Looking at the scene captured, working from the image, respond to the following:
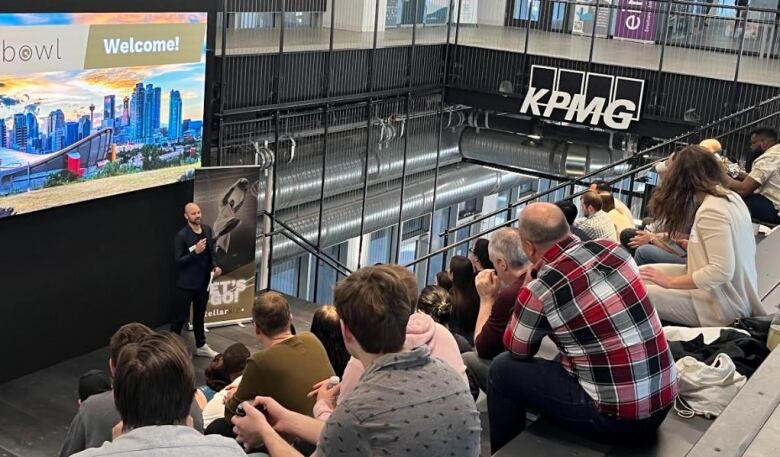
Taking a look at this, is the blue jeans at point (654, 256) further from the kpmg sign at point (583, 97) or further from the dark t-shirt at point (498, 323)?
the kpmg sign at point (583, 97)

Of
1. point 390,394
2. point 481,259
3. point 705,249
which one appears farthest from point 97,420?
point 705,249

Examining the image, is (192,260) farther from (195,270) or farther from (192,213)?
(192,213)

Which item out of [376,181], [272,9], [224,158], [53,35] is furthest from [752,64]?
[53,35]

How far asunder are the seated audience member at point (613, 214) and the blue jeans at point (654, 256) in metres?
1.30

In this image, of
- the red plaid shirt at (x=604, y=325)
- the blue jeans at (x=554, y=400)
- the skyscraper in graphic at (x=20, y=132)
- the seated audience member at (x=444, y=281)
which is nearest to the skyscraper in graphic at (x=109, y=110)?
the skyscraper in graphic at (x=20, y=132)

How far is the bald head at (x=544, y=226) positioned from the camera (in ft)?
11.3

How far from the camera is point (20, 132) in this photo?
6902mm

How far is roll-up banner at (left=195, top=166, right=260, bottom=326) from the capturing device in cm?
852

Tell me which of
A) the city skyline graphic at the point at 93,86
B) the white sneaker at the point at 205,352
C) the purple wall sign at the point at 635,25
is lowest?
the white sneaker at the point at 205,352

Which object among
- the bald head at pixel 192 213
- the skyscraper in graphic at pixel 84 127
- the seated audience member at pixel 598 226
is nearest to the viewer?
the seated audience member at pixel 598 226

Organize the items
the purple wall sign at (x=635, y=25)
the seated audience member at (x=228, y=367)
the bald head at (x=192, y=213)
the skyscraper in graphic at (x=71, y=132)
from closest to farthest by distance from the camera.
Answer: the seated audience member at (x=228, y=367) < the skyscraper in graphic at (x=71, y=132) < the bald head at (x=192, y=213) < the purple wall sign at (x=635, y=25)

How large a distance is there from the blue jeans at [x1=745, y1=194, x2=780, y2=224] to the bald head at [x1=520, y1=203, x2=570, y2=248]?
14.0 ft

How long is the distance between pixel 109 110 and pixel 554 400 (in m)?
5.29

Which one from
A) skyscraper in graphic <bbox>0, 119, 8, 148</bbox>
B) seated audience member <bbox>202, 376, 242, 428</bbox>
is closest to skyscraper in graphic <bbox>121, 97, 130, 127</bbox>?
skyscraper in graphic <bbox>0, 119, 8, 148</bbox>
